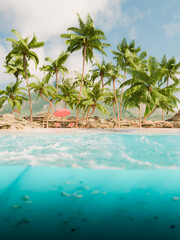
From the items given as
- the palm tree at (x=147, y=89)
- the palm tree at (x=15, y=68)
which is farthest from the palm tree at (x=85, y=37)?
the palm tree at (x=15, y=68)

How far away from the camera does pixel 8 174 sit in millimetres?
2561

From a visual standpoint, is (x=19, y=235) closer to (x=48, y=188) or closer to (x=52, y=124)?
(x=48, y=188)

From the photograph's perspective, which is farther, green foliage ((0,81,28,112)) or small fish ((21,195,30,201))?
green foliage ((0,81,28,112))

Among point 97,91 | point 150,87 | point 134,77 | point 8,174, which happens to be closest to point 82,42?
point 97,91

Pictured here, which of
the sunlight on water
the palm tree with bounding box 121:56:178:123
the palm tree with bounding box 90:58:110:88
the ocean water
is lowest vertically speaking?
the ocean water

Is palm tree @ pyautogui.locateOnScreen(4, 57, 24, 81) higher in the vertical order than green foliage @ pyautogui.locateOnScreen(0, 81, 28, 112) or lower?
higher

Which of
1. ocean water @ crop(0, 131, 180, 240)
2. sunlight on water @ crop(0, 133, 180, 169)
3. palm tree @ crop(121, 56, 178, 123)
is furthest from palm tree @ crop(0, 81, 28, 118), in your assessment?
ocean water @ crop(0, 131, 180, 240)

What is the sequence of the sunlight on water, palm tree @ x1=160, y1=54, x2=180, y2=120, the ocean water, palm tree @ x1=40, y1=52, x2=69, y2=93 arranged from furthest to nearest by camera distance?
palm tree @ x1=160, y1=54, x2=180, y2=120, palm tree @ x1=40, y1=52, x2=69, y2=93, the sunlight on water, the ocean water

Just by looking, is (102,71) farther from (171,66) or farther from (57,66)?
(171,66)

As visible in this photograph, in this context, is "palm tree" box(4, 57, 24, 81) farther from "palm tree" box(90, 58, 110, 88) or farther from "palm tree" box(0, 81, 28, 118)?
"palm tree" box(90, 58, 110, 88)

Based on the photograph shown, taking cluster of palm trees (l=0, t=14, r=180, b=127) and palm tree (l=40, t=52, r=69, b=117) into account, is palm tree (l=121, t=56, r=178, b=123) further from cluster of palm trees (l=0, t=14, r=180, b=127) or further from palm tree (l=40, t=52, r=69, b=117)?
palm tree (l=40, t=52, r=69, b=117)

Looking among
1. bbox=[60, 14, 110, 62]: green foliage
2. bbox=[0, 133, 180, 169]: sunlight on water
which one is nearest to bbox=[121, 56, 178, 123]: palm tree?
bbox=[60, 14, 110, 62]: green foliage

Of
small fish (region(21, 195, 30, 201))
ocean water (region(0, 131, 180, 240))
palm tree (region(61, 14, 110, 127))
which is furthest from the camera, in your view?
palm tree (region(61, 14, 110, 127))

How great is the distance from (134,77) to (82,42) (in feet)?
23.0
